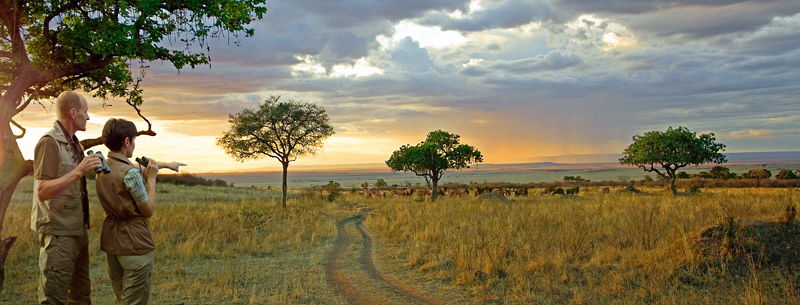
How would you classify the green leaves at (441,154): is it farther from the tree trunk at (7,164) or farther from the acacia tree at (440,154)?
the tree trunk at (7,164)

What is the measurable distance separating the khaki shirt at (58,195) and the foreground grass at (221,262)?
3.62 m

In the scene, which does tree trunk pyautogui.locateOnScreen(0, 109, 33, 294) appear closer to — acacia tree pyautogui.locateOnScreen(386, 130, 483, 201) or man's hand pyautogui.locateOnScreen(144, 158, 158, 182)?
man's hand pyautogui.locateOnScreen(144, 158, 158, 182)

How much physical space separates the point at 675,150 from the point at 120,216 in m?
A: 32.4

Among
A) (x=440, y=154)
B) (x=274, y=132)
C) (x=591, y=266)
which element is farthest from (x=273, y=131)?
(x=591, y=266)

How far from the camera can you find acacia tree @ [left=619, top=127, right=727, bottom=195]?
93.5ft

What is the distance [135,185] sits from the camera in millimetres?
4086

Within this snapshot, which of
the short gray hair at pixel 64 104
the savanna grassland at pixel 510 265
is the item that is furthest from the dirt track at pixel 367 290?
the short gray hair at pixel 64 104

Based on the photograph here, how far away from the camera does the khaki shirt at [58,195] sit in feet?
13.2

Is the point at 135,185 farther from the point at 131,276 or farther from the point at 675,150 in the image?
the point at 675,150

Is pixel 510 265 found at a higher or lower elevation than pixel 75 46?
lower

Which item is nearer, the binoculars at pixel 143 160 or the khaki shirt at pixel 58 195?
the khaki shirt at pixel 58 195

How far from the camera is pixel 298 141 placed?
28.2 meters

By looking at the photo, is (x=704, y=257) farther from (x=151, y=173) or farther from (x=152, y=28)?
(x=152, y=28)

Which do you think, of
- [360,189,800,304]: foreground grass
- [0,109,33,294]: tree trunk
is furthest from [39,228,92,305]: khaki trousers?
[360,189,800,304]: foreground grass
